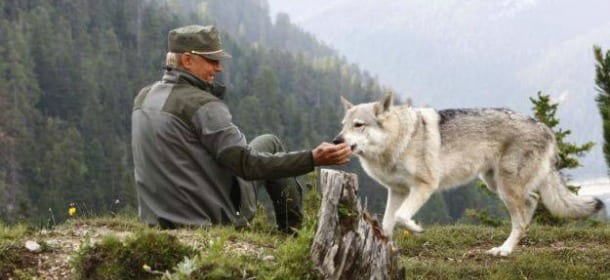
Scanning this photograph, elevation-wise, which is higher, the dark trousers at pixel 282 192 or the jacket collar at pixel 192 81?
the jacket collar at pixel 192 81

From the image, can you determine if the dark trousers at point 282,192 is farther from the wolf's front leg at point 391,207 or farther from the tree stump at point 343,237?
the tree stump at point 343,237

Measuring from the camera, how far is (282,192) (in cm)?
746

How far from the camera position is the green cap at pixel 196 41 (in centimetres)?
678

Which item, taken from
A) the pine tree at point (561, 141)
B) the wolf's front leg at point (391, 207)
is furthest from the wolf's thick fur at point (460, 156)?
the pine tree at point (561, 141)

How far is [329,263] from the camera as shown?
498 centimetres

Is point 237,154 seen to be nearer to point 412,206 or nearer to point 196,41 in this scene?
point 196,41

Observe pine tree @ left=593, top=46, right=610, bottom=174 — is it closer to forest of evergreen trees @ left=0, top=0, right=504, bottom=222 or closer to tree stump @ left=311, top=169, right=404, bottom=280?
tree stump @ left=311, top=169, right=404, bottom=280

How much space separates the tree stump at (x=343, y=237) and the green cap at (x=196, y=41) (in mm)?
2221

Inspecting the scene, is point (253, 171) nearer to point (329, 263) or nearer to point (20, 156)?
point (329, 263)

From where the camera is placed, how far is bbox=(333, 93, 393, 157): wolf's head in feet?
29.0

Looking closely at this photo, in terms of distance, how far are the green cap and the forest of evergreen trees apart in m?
73.0

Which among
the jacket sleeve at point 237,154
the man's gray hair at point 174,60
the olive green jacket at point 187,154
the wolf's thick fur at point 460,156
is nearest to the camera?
the jacket sleeve at point 237,154

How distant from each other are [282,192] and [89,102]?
10825cm

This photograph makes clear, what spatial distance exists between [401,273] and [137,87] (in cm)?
11888
